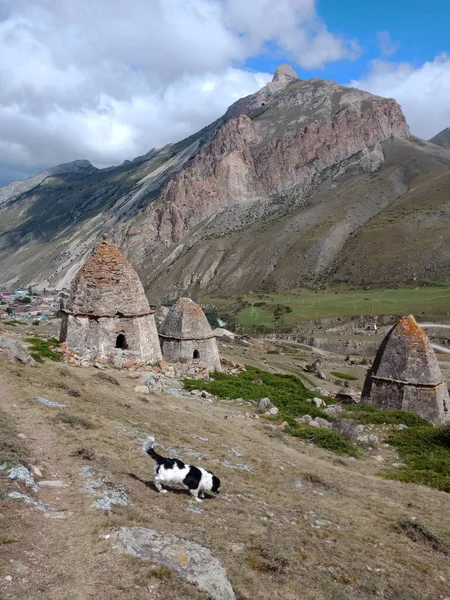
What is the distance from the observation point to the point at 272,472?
11.0 metres

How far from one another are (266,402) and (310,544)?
40.4 ft

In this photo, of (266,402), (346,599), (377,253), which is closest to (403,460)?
(266,402)

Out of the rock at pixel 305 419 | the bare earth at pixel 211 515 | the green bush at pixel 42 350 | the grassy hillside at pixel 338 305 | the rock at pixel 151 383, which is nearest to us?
the bare earth at pixel 211 515

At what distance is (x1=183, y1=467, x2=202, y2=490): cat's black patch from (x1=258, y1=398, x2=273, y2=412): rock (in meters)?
11.1

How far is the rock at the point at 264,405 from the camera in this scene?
19092 mm

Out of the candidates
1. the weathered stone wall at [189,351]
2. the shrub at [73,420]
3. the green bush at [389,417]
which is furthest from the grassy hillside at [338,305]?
the shrub at [73,420]

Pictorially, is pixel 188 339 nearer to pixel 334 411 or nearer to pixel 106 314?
pixel 106 314

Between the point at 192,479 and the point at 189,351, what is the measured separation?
18.4 metres

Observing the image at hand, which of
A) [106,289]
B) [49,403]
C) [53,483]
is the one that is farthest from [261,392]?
[53,483]

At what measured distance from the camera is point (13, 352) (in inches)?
627

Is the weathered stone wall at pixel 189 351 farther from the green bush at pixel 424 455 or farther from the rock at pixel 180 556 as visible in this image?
the rock at pixel 180 556

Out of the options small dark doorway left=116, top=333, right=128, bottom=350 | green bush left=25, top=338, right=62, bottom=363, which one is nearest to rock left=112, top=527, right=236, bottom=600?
green bush left=25, top=338, right=62, bottom=363

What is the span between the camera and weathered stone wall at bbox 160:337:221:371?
26359 millimetres

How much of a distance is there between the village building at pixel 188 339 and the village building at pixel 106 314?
399 cm
